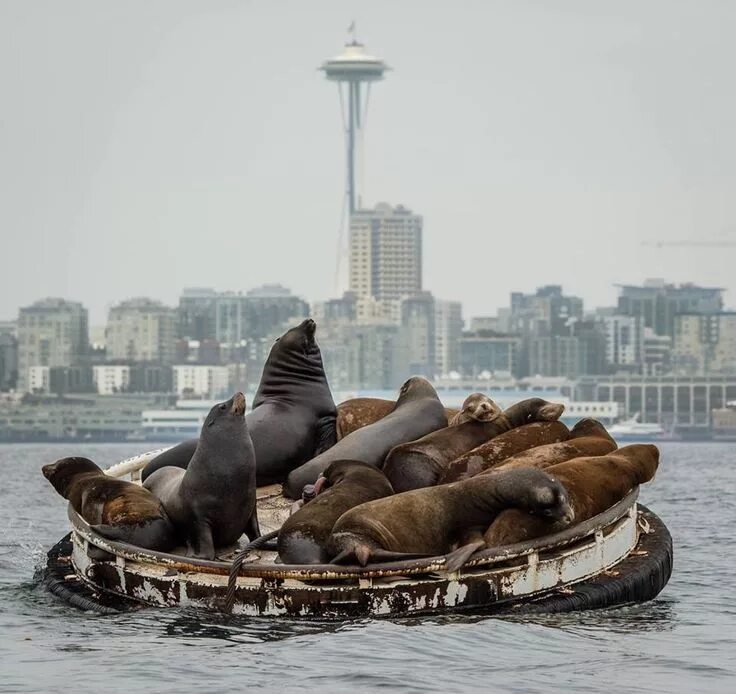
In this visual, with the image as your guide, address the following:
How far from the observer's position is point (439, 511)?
16.6 m

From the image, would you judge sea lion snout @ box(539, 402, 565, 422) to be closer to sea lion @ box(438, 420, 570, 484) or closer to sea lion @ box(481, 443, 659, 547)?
sea lion @ box(438, 420, 570, 484)

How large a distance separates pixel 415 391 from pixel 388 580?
4.31 metres

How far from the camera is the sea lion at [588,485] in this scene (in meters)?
16.6

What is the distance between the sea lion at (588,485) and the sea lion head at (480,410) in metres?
0.98

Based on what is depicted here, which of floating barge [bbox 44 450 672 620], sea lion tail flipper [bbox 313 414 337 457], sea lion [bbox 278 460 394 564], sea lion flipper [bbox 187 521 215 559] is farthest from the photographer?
sea lion tail flipper [bbox 313 414 337 457]

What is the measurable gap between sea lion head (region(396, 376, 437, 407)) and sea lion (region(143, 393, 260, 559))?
2817 mm

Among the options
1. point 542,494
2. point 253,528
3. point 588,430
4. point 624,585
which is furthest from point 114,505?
point 588,430

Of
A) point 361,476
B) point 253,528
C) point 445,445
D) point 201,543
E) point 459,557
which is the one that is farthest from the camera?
point 445,445

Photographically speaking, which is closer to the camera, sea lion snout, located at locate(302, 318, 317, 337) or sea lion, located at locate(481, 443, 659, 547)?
sea lion, located at locate(481, 443, 659, 547)

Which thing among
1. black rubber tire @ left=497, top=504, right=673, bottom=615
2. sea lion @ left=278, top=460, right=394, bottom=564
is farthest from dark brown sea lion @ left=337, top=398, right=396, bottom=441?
black rubber tire @ left=497, top=504, right=673, bottom=615

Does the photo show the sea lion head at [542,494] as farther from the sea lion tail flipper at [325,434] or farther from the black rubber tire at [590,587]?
the sea lion tail flipper at [325,434]

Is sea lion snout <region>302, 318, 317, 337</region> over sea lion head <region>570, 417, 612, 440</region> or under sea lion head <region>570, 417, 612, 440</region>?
over

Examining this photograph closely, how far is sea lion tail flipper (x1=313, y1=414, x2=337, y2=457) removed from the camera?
65.7 feet

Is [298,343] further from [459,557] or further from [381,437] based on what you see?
[459,557]
